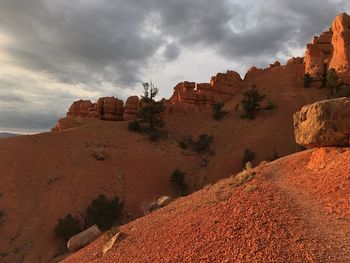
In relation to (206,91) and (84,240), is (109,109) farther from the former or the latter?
(84,240)

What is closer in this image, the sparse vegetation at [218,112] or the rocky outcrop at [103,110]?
the sparse vegetation at [218,112]

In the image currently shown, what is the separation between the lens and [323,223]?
368 inches

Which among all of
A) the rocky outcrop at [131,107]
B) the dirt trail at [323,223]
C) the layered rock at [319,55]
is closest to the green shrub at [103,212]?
the dirt trail at [323,223]

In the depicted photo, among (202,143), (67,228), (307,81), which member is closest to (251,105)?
(202,143)

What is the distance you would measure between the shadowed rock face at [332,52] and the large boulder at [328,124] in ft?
90.8

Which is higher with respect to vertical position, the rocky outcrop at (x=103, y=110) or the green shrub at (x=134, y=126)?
the rocky outcrop at (x=103, y=110)

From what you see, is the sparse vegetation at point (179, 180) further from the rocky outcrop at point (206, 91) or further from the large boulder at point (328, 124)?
the rocky outcrop at point (206, 91)

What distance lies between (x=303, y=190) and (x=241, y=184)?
2.70 m

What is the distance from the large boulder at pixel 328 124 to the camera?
529 inches

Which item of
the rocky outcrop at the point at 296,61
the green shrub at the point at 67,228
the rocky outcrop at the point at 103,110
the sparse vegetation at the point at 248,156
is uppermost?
the rocky outcrop at the point at 296,61

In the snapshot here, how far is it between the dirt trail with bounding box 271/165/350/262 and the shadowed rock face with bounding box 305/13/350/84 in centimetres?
3138

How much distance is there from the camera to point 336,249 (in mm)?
8008

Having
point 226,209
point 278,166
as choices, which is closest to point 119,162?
point 278,166

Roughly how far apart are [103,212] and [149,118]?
1882 cm
